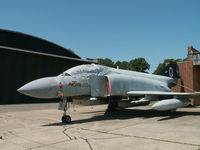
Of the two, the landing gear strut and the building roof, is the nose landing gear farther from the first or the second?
the building roof

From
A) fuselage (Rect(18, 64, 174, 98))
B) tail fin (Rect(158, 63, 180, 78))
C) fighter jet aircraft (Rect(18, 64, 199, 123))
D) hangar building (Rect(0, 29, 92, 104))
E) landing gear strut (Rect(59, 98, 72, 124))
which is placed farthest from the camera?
hangar building (Rect(0, 29, 92, 104))

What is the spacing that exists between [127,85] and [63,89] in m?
4.18

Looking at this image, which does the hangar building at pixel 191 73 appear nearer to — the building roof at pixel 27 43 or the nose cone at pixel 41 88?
the nose cone at pixel 41 88

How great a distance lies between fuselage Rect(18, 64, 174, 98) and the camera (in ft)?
28.0

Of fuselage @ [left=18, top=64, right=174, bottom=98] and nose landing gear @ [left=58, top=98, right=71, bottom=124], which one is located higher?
fuselage @ [left=18, top=64, right=174, bottom=98]

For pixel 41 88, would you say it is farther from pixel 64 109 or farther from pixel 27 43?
pixel 27 43

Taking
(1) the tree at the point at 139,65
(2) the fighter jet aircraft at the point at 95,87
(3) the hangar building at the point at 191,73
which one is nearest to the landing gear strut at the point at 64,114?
(2) the fighter jet aircraft at the point at 95,87

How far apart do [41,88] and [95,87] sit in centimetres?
310

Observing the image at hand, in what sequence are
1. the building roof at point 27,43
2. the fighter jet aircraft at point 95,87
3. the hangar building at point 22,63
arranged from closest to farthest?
the fighter jet aircraft at point 95,87
the hangar building at point 22,63
the building roof at point 27,43

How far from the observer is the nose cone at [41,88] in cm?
820

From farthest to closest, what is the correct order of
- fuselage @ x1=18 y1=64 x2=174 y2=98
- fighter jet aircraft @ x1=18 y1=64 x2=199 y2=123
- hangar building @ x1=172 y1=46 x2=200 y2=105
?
hangar building @ x1=172 y1=46 x2=200 y2=105, fighter jet aircraft @ x1=18 y1=64 x2=199 y2=123, fuselage @ x1=18 y1=64 x2=174 y2=98

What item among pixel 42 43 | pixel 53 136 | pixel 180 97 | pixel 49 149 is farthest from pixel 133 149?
pixel 42 43

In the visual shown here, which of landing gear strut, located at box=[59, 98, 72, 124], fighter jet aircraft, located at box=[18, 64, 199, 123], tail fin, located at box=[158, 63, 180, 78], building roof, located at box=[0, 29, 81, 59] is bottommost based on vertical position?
landing gear strut, located at box=[59, 98, 72, 124]

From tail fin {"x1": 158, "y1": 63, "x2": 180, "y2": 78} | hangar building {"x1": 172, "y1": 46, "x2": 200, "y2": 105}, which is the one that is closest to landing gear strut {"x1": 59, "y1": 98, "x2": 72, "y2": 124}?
tail fin {"x1": 158, "y1": 63, "x2": 180, "y2": 78}
